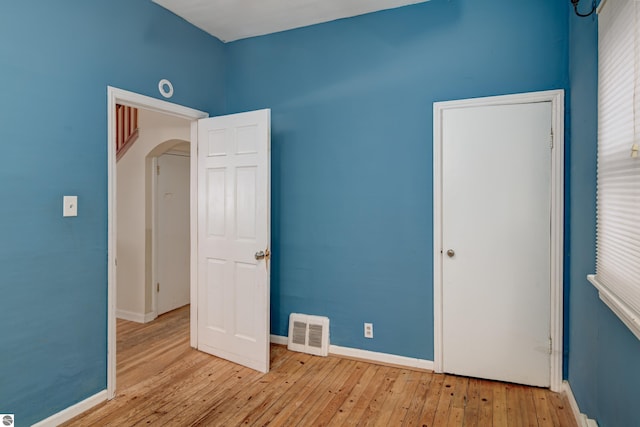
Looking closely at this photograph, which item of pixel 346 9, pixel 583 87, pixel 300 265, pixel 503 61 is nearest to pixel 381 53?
pixel 346 9

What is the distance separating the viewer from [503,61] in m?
2.67

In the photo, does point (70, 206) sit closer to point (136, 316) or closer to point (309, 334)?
point (309, 334)

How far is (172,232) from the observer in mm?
4480

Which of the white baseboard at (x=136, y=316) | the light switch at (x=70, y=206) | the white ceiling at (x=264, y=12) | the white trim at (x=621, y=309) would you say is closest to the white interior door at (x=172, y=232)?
the white baseboard at (x=136, y=316)

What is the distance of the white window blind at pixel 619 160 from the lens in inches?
54.6

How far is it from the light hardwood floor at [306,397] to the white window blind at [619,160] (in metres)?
1.11

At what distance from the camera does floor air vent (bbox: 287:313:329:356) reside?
3240 mm

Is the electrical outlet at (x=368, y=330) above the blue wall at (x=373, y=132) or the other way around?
the other way around

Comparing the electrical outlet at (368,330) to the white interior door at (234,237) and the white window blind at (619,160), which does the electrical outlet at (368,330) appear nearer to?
the white interior door at (234,237)

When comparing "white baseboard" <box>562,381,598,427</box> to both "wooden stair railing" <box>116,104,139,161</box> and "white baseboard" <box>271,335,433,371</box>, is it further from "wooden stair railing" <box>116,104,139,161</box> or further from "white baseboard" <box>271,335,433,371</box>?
"wooden stair railing" <box>116,104,139,161</box>

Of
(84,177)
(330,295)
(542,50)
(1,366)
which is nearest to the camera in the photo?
(1,366)

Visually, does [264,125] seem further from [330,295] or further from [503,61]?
[503,61]

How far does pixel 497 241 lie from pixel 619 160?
47.1 inches

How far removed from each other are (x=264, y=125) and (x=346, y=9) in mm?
1172
